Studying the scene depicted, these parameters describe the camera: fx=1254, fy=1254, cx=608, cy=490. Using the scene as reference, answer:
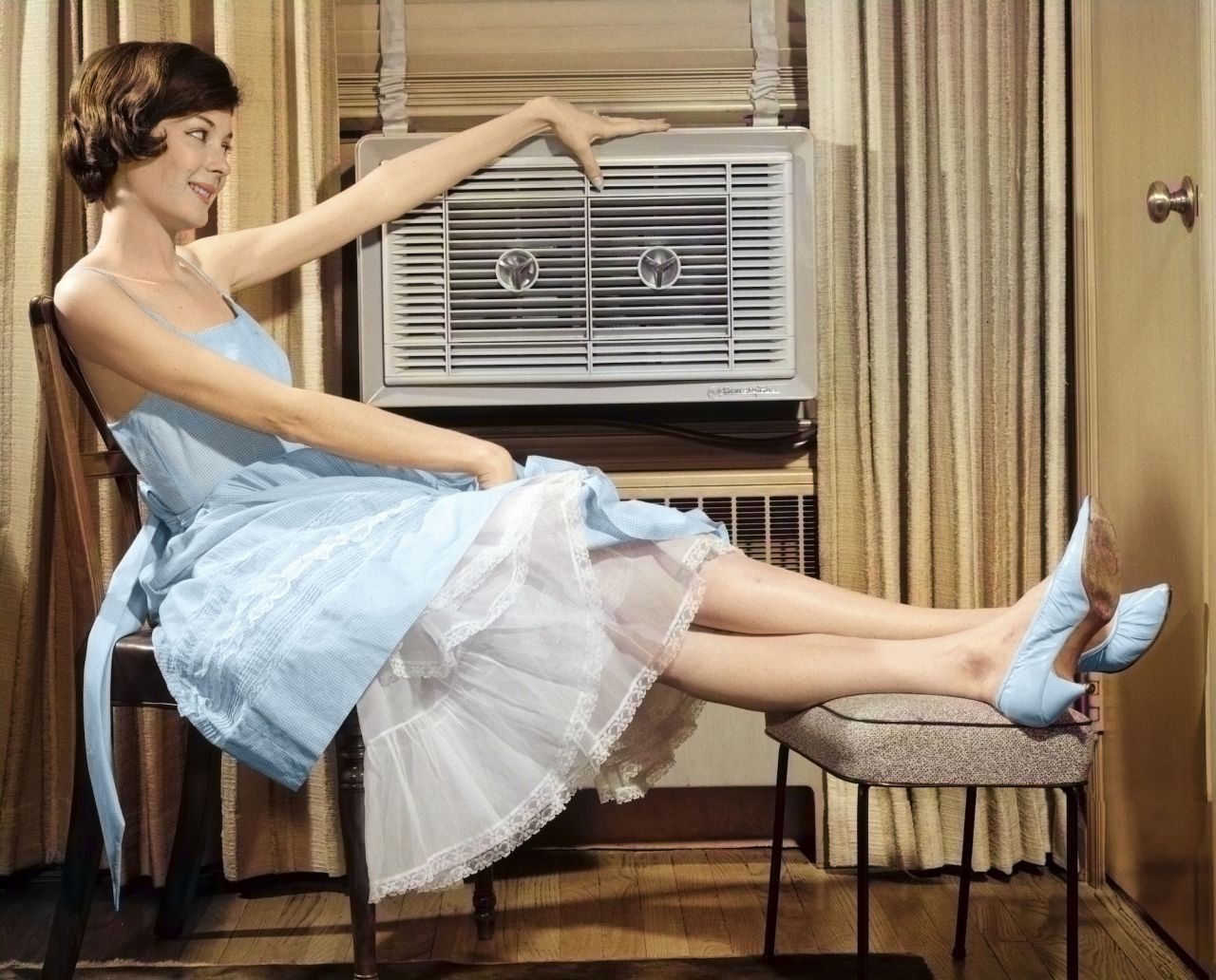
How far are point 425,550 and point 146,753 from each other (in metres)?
0.86

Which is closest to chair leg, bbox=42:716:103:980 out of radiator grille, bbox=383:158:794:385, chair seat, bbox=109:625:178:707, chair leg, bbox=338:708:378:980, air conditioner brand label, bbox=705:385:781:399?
chair seat, bbox=109:625:178:707

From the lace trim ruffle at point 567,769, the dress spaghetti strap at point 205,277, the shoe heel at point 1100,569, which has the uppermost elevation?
the dress spaghetti strap at point 205,277

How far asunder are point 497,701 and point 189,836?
2.27ft

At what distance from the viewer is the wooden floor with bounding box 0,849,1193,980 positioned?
168 cm

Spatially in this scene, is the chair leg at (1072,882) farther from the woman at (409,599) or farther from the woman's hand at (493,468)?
the woman's hand at (493,468)

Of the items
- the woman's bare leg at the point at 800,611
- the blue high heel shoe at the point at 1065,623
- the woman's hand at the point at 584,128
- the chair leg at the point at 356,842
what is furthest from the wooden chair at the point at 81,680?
the woman's hand at the point at 584,128

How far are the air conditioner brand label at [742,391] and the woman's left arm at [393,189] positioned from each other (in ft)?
1.23

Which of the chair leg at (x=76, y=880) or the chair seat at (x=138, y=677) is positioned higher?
the chair seat at (x=138, y=677)

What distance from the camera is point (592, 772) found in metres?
1.36

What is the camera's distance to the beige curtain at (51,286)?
190 cm

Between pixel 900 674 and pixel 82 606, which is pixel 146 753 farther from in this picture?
pixel 900 674

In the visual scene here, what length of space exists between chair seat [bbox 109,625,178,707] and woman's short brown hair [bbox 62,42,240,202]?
604mm

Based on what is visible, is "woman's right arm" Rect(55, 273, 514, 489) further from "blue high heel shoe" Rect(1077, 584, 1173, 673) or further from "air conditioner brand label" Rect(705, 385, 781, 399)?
"blue high heel shoe" Rect(1077, 584, 1173, 673)

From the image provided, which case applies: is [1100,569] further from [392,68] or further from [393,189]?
[392,68]
